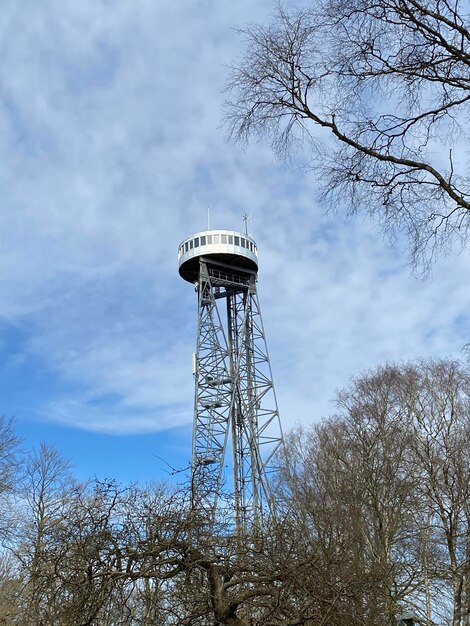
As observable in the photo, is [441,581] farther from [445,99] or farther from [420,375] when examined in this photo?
[445,99]

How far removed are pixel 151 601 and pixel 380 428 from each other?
1355 centimetres

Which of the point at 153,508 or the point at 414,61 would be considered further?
the point at 153,508

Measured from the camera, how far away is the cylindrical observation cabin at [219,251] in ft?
110

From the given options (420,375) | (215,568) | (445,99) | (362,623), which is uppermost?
(420,375)

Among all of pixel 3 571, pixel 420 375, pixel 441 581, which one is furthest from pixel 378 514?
pixel 3 571

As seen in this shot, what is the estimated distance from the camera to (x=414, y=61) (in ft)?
16.1

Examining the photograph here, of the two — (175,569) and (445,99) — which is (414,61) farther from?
(175,569)

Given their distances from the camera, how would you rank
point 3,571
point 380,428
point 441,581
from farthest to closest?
point 3,571 < point 380,428 < point 441,581

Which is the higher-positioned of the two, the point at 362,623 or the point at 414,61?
the point at 414,61

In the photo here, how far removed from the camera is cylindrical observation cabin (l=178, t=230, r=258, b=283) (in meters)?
33.6

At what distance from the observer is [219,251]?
110ft

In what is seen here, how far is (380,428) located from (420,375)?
2.35 m

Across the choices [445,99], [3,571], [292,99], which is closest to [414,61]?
[445,99]

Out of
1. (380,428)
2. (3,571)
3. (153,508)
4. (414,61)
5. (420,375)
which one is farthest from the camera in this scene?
(3,571)
